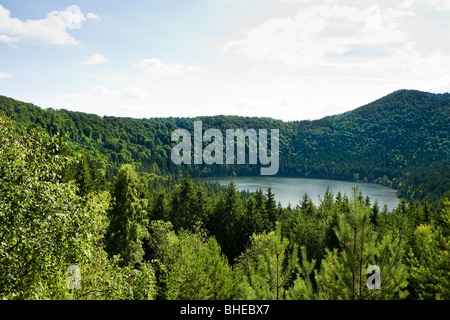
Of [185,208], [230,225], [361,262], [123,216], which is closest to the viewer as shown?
[361,262]

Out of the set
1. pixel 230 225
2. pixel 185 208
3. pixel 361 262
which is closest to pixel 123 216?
pixel 185 208

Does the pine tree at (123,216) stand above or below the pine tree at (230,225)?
above

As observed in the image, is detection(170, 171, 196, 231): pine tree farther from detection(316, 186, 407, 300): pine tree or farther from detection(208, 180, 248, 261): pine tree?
detection(316, 186, 407, 300): pine tree

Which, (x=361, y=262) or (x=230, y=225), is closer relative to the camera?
(x=361, y=262)

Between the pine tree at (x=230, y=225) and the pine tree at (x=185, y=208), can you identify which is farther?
the pine tree at (x=230, y=225)

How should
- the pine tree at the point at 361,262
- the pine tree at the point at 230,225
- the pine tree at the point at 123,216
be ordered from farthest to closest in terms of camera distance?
the pine tree at the point at 230,225 → the pine tree at the point at 123,216 → the pine tree at the point at 361,262

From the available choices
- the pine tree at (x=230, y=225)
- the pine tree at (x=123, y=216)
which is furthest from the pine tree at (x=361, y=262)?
the pine tree at (x=230, y=225)

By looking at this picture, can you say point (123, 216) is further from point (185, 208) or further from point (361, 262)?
point (361, 262)

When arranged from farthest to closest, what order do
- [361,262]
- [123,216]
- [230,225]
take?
1. [230,225]
2. [123,216]
3. [361,262]

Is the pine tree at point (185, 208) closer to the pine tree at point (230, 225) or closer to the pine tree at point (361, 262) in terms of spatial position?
the pine tree at point (230, 225)

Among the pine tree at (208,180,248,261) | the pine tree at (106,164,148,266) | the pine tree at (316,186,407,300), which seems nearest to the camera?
the pine tree at (316,186,407,300)

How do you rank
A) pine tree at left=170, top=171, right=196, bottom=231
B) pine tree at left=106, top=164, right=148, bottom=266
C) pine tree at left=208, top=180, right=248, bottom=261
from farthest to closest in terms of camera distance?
1. pine tree at left=208, top=180, right=248, bottom=261
2. pine tree at left=170, top=171, right=196, bottom=231
3. pine tree at left=106, top=164, right=148, bottom=266

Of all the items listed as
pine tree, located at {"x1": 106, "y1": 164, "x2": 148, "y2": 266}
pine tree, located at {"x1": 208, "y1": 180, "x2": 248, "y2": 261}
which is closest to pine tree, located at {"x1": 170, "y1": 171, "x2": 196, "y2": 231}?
pine tree, located at {"x1": 208, "y1": 180, "x2": 248, "y2": 261}
